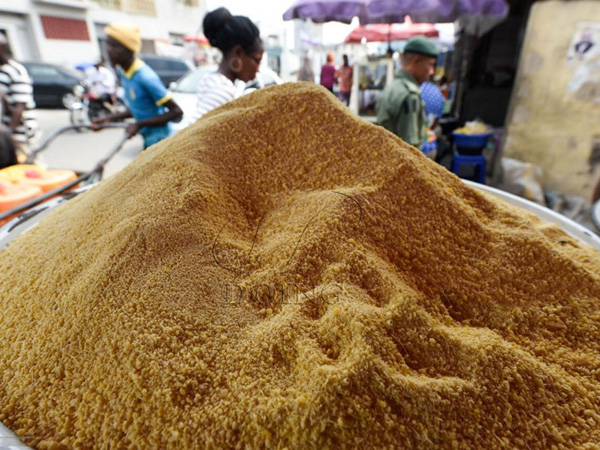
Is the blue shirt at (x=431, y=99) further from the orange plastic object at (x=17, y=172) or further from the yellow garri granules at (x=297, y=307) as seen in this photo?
the orange plastic object at (x=17, y=172)

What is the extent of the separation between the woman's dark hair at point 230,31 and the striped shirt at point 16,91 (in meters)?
2.32

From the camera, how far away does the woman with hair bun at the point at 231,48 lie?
168 centimetres

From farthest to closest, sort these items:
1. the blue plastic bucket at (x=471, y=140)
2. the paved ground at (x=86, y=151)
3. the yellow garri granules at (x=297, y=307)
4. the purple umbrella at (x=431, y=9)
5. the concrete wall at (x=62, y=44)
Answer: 1. the concrete wall at (x=62, y=44)
2. the paved ground at (x=86, y=151)
3. the purple umbrella at (x=431, y=9)
4. the blue plastic bucket at (x=471, y=140)
5. the yellow garri granules at (x=297, y=307)

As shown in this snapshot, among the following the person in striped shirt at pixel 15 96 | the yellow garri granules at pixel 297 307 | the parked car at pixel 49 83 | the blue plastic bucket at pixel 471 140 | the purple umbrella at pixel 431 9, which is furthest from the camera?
the parked car at pixel 49 83

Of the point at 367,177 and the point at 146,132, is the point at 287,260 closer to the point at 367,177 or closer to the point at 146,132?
the point at 367,177

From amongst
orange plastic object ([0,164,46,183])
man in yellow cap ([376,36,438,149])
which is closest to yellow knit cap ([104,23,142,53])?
orange plastic object ([0,164,46,183])

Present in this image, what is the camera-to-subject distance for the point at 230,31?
171cm

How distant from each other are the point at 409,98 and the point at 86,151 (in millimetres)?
5063

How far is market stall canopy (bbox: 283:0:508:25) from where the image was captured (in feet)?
13.2

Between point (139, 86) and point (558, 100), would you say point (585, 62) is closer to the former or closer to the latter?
point (558, 100)

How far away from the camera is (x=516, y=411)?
580 mm

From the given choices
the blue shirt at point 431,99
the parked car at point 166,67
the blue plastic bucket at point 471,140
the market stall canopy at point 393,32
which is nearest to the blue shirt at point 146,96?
the blue shirt at point 431,99

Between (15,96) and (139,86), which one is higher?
(139,86)

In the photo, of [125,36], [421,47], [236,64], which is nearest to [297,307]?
[236,64]
